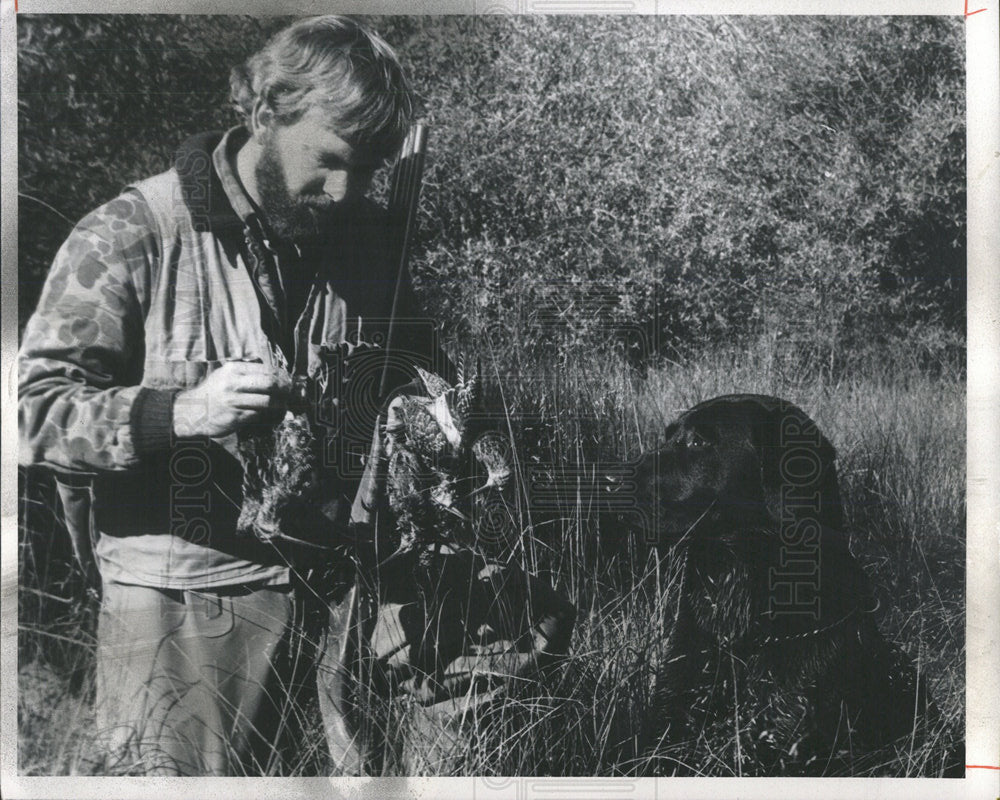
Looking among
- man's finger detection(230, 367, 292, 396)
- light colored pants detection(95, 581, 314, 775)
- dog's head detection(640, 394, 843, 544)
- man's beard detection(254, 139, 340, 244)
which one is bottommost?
light colored pants detection(95, 581, 314, 775)

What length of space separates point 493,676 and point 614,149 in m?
1.80

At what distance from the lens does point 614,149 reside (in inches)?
126

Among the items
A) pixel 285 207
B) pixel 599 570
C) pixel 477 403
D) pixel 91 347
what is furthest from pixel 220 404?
pixel 599 570

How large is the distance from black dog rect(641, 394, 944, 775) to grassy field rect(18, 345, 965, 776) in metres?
0.06

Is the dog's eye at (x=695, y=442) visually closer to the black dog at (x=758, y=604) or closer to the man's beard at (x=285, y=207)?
the black dog at (x=758, y=604)

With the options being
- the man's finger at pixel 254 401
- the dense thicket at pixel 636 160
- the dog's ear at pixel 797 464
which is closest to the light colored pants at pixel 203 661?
the man's finger at pixel 254 401

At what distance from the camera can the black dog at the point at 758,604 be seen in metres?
3.17

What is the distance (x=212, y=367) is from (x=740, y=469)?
1774 mm

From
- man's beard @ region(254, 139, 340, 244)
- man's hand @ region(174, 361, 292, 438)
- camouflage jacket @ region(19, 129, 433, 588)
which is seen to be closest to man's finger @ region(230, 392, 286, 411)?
man's hand @ region(174, 361, 292, 438)

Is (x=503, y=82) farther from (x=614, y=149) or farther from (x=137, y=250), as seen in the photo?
(x=137, y=250)

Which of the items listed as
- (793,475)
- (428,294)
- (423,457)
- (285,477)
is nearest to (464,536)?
(423,457)

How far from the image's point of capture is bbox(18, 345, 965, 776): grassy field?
10.3 feet

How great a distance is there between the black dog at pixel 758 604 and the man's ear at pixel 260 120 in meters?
1.67

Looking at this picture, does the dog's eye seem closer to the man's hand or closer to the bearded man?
the bearded man
